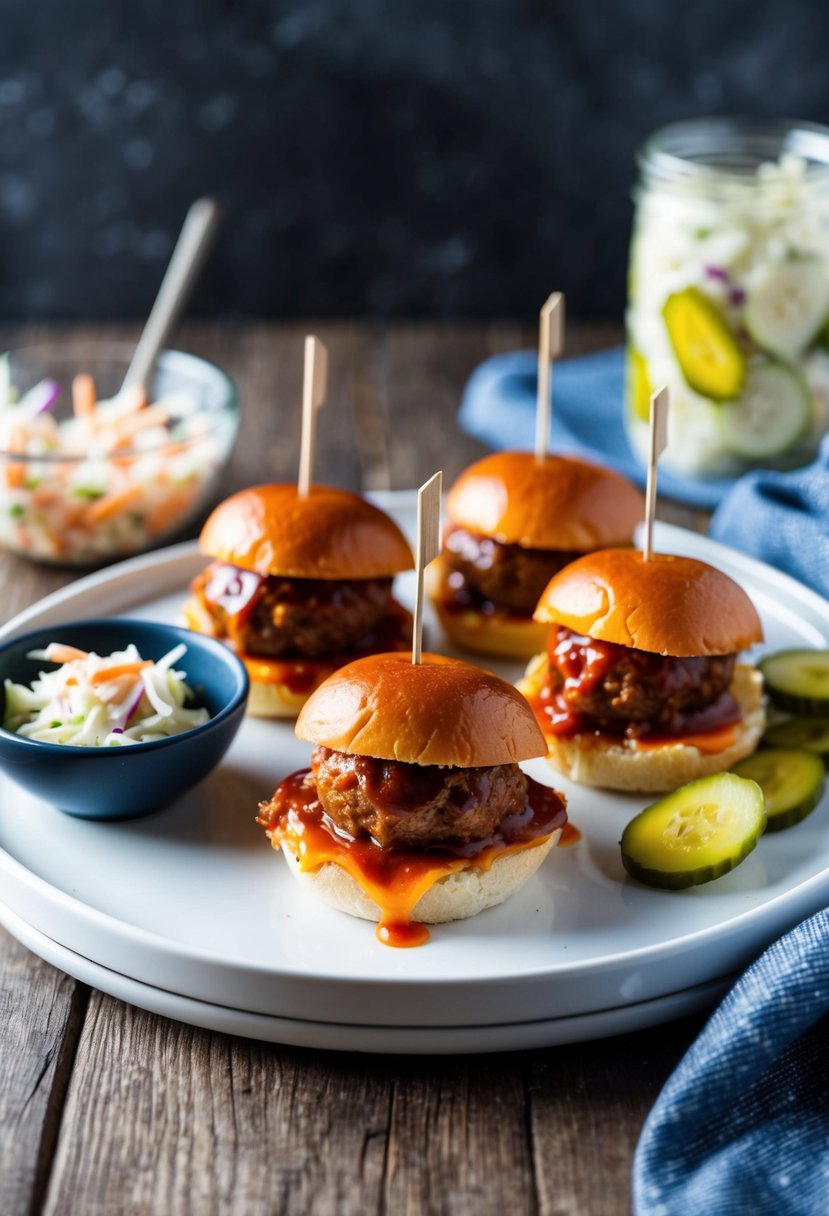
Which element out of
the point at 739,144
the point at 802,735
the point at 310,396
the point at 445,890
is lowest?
the point at 802,735

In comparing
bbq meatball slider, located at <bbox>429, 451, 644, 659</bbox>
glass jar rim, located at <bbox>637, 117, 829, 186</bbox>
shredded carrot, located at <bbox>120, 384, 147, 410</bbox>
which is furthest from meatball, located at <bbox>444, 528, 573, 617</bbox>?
glass jar rim, located at <bbox>637, 117, 829, 186</bbox>

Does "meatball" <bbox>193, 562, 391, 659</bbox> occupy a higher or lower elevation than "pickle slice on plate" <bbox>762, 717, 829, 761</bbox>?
higher

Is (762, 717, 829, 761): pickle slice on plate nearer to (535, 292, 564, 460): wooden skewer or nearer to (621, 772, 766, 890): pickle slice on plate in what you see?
(621, 772, 766, 890): pickle slice on plate

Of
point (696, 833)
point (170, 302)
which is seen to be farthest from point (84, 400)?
point (696, 833)

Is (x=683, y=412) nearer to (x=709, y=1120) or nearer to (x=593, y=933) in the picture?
(x=593, y=933)

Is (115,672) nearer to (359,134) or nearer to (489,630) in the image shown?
Result: (489,630)

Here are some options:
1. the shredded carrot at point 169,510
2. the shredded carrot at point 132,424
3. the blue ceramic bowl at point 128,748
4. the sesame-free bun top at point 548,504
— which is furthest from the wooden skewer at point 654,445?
the shredded carrot at point 132,424
